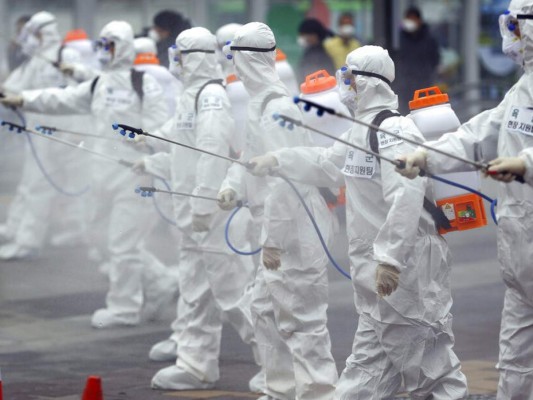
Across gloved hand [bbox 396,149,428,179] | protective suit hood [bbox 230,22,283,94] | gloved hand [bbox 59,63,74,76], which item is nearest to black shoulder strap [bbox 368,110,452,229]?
gloved hand [bbox 396,149,428,179]

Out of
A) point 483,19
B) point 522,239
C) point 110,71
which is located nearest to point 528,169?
point 522,239

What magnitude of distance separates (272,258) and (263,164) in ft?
1.54

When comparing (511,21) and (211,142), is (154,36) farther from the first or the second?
(511,21)

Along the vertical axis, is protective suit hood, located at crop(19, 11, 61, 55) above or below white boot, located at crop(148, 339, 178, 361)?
above

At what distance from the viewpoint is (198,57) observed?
26.3 ft

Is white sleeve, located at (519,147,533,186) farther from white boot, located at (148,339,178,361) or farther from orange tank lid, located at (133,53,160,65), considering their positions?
orange tank lid, located at (133,53,160,65)

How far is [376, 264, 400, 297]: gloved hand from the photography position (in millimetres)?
5734

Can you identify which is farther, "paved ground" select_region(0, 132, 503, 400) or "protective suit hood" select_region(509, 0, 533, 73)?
"paved ground" select_region(0, 132, 503, 400)

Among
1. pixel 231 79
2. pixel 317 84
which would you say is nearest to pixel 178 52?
pixel 231 79

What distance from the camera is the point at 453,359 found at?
6.12 m

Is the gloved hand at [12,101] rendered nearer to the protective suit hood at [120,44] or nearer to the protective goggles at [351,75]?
the protective suit hood at [120,44]

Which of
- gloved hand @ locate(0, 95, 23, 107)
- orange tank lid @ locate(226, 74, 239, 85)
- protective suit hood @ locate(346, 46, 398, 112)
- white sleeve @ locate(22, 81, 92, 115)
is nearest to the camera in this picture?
protective suit hood @ locate(346, 46, 398, 112)

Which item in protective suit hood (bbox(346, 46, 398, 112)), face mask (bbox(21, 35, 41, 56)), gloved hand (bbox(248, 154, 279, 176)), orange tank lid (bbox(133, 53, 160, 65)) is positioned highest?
face mask (bbox(21, 35, 41, 56))

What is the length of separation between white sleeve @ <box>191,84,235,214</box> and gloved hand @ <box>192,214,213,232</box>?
1.1 inches
